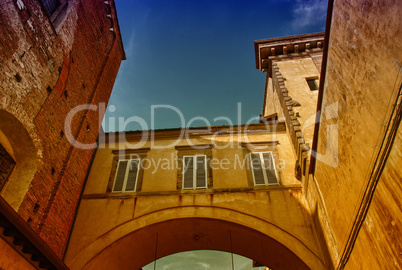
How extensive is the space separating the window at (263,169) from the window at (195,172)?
163 cm

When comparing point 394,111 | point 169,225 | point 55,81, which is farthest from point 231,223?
point 55,81

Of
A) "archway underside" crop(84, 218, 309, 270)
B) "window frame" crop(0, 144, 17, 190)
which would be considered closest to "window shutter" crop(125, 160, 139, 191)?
"archway underside" crop(84, 218, 309, 270)

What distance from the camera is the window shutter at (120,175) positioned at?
885 centimetres

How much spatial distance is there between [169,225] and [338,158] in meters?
4.93

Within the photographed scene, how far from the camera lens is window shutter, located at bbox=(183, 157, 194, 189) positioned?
8.75 meters

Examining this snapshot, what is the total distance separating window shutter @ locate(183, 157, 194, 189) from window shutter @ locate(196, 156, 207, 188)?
7.8 inches

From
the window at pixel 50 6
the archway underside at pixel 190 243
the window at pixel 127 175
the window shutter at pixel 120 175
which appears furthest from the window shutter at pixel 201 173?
the window at pixel 50 6

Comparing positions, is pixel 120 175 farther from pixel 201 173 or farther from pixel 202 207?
pixel 202 207

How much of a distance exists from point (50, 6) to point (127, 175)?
218 inches

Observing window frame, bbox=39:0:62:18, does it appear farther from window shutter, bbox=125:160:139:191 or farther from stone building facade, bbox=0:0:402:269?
window shutter, bbox=125:160:139:191

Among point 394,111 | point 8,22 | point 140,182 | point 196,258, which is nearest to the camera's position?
point 394,111

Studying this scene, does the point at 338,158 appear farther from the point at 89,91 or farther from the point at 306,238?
the point at 89,91

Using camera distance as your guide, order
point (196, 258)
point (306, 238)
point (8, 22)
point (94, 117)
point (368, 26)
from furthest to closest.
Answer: point (196, 258) < point (94, 117) < point (306, 238) < point (8, 22) < point (368, 26)

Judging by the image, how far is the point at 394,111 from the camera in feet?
12.4
